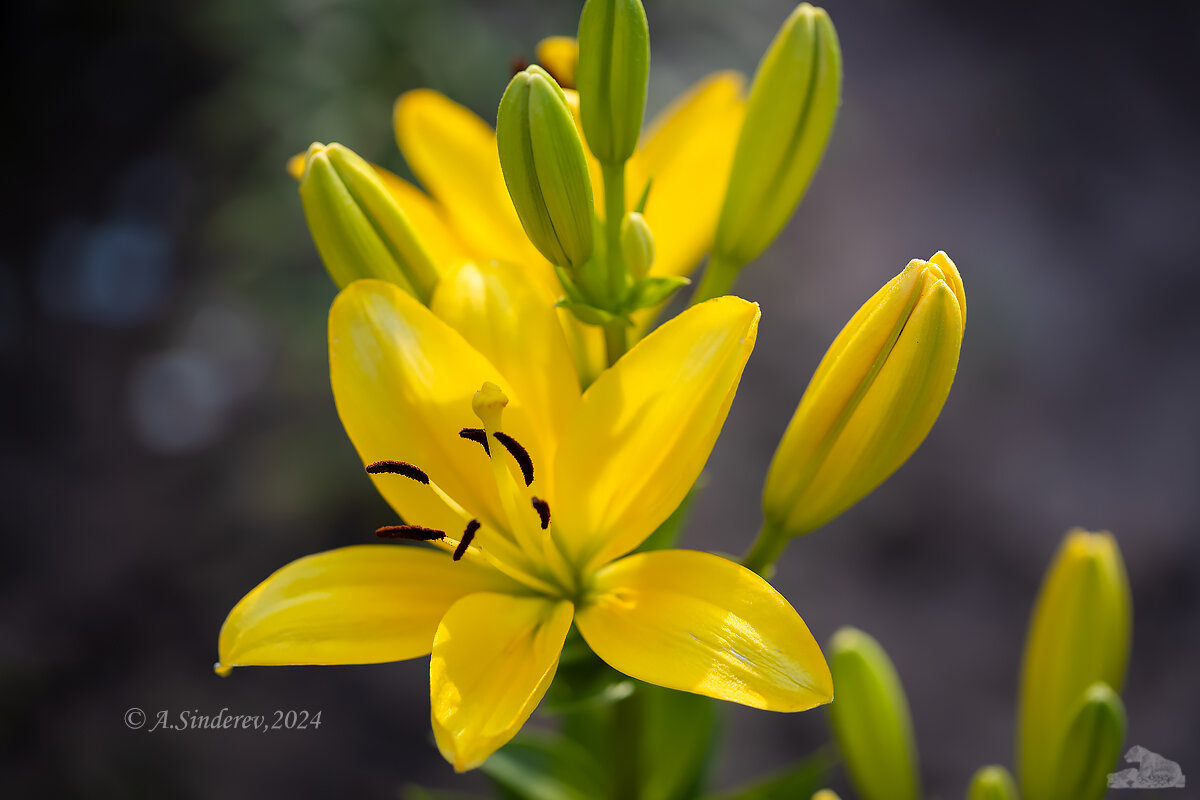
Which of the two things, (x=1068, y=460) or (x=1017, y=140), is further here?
(x=1017, y=140)

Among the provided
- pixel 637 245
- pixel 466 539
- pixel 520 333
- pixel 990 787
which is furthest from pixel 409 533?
pixel 990 787

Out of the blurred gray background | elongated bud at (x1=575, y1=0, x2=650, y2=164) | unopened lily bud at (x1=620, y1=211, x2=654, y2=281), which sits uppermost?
elongated bud at (x1=575, y1=0, x2=650, y2=164)

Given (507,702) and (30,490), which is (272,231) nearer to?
(30,490)

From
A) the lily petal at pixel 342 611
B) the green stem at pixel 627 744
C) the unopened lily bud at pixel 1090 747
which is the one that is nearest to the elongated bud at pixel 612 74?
the lily petal at pixel 342 611

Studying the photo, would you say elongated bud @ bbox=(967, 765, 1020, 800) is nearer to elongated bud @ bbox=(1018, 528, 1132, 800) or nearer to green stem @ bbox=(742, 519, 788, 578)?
elongated bud @ bbox=(1018, 528, 1132, 800)

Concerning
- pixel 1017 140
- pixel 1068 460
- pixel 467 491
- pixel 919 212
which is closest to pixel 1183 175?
pixel 1017 140

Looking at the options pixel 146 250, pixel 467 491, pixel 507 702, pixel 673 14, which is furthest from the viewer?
pixel 146 250

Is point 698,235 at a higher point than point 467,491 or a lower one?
higher

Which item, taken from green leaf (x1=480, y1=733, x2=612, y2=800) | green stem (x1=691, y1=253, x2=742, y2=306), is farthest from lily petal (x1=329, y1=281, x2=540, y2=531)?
green leaf (x1=480, y1=733, x2=612, y2=800)

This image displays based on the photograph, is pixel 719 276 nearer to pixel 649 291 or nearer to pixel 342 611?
pixel 649 291
